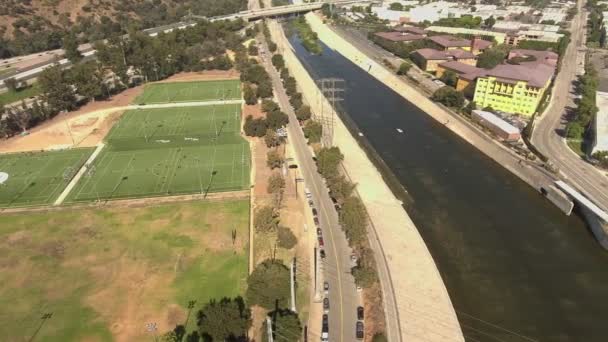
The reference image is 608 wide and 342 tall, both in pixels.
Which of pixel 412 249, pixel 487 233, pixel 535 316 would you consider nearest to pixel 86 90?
pixel 412 249

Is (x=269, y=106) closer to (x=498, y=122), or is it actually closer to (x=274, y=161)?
(x=274, y=161)

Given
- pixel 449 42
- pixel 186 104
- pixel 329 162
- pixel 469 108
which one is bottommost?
pixel 329 162

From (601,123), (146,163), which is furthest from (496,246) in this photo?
(146,163)

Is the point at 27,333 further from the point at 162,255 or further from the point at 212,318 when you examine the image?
the point at 212,318

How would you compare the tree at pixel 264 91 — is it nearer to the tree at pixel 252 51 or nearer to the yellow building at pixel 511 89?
the tree at pixel 252 51

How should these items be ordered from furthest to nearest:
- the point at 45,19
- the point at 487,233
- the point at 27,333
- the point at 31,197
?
the point at 45,19 < the point at 31,197 < the point at 487,233 < the point at 27,333

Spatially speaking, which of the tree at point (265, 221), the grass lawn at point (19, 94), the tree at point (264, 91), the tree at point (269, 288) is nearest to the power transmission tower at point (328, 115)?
the tree at point (264, 91)
